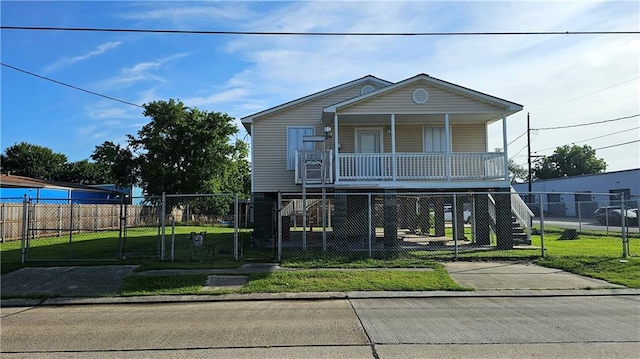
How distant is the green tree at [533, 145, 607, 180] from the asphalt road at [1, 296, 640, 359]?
8000 cm

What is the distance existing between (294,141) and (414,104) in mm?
4997

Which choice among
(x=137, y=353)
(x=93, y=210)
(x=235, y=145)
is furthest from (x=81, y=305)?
(x=235, y=145)

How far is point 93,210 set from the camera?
80.5 feet

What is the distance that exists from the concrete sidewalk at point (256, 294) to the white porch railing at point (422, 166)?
15.3 ft

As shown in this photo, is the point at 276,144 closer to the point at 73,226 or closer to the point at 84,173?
the point at 73,226

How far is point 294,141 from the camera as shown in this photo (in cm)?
1769

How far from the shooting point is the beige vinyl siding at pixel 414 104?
15891 millimetres

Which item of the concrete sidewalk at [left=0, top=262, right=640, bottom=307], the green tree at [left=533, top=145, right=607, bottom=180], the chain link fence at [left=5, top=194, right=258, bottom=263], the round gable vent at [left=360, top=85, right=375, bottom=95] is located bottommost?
the concrete sidewalk at [left=0, top=262, right=640, bottom=307]

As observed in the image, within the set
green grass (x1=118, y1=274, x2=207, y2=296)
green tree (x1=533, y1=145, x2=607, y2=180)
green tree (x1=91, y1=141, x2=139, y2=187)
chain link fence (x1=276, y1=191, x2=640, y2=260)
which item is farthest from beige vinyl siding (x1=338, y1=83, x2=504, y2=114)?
green tree (x1=533, y1=145, x2=607, y2=180)

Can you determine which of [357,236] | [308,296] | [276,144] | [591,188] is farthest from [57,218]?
[591,188]

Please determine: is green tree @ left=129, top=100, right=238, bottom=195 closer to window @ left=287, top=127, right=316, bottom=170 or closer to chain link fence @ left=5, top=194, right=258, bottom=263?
chain link fence @ left=5, top=194, right=258, bottom=263

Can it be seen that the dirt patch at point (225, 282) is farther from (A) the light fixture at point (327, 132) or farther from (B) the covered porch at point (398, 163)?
(A) the light fixture at point (327, 132)

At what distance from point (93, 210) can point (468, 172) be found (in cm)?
2032

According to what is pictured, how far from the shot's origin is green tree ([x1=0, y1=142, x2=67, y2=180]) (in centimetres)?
5534
